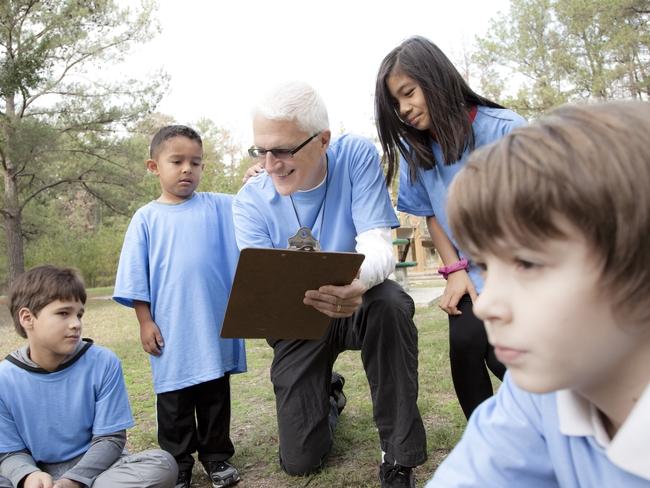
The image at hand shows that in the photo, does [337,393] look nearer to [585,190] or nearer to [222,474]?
[222,474]

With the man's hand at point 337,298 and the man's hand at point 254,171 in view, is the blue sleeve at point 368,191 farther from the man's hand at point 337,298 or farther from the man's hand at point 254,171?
the man's hand at point 254,171

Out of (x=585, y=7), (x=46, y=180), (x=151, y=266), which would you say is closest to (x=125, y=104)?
(x=46, y=180)

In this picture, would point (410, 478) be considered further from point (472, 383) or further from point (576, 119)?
point (576, 119)

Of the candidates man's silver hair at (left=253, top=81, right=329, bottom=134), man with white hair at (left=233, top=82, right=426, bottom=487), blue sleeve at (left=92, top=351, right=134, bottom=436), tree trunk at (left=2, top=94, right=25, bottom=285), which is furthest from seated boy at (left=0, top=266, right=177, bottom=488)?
tree trunk at (left=2, top=94, right=25, bottom=285)

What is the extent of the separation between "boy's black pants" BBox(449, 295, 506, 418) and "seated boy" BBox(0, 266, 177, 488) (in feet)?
3.51

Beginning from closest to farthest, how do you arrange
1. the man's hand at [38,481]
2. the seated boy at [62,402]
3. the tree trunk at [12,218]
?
the man's hand at [38,481], the seated boy at [62,402], the tree trunk at [12,218]

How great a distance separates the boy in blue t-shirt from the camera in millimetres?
2654

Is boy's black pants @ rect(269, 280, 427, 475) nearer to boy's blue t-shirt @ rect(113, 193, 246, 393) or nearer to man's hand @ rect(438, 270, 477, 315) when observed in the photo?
man's hand @ rect(438, 270, 477, 315)

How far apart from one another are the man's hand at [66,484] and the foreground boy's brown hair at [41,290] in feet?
1.95

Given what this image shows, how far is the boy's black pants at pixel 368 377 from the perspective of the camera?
230 centimetres

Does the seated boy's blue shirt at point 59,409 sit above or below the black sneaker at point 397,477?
above

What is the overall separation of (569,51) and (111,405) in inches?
732

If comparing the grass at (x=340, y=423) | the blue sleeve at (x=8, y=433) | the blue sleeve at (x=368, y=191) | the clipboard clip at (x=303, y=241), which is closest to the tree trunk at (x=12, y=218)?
the grass at (x=340, y=423)

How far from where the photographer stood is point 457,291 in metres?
2.41
